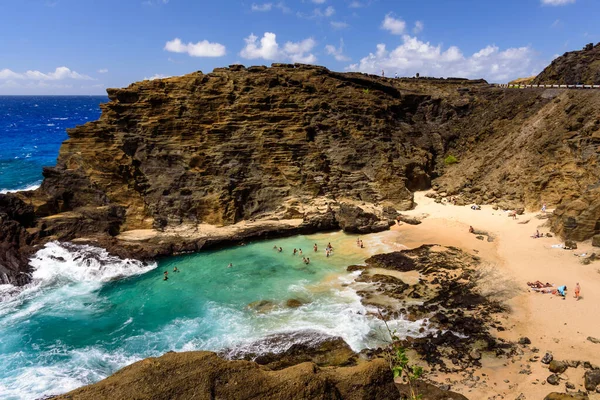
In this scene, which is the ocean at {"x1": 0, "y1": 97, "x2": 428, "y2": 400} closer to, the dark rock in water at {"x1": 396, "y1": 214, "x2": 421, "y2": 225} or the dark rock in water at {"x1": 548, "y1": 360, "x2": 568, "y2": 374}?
the dark rock in water at {"x1": 396, "y1": 214, "x2": 421, "y2": 225}

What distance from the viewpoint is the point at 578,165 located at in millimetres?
30359

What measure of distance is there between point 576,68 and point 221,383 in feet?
176

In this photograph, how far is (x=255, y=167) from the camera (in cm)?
3378

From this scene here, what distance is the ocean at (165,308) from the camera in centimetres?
1784

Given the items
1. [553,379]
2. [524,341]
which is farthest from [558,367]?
[524,341]

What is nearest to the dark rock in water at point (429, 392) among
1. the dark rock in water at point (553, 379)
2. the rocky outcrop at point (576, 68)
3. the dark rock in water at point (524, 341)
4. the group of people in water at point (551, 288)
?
the dark rock in water at point (553, 379)

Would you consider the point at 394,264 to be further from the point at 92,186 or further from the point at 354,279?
the point at 92,186

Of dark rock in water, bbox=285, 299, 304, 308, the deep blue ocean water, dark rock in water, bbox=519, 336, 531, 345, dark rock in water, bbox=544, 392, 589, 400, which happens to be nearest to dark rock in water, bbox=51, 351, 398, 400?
dark rock in water, bbox=544, 392, 589, 400

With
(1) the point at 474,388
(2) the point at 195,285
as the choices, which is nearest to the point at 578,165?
(1) the point at 474,388

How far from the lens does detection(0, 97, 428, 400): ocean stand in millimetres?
17844

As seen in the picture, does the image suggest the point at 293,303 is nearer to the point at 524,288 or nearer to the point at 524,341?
the point at 524,341

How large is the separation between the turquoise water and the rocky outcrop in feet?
110

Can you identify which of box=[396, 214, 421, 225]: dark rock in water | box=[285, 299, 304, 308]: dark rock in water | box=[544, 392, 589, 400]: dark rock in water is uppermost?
box=[396, 214, 421, 225]: dark rock in water

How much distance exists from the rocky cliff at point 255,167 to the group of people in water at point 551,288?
6.78m
